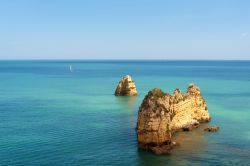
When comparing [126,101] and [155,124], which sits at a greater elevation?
[155,124]

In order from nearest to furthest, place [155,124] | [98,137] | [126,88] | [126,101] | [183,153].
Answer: [183,153]
[155,124]
[98,137]
[126,101]
[126,88]

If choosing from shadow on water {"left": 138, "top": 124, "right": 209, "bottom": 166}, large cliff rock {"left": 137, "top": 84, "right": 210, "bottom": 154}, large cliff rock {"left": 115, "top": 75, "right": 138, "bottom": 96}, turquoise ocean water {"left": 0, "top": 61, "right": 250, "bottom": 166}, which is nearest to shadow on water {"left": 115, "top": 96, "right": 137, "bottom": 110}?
turquoise ocean water {"left": 0, "top": 61, "right": 250, "bottom": 166}

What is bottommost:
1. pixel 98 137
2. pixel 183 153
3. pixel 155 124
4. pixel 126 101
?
pixel 183 153

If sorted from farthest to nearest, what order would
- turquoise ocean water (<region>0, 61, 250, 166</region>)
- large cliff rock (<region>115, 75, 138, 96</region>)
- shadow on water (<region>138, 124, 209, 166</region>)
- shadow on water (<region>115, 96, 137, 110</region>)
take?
large cliff rock (<region>115, 75, 138, 96</region>), shadow on water (<region>115, 96, 137, 110</region>), turquoise ocean water (<region>0, 61, 250, 166</region>), shadow on water (<region>138, 124, 209, 166</region>)

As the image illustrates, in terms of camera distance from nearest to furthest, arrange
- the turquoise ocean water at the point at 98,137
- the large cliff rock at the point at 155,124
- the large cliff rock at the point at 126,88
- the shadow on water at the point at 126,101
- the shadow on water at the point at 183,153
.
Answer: the shadow on water at the point at 183,153 < the turquoise ocean water at the point at 98,137 < the large cliff rock at the point at 155,124 < the shadow on water at the point at 126,101 < the large cliff rock at the point at 126,88

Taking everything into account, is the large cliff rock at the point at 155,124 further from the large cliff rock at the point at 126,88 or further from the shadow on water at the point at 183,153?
the large cliff rock at the point at 126,88

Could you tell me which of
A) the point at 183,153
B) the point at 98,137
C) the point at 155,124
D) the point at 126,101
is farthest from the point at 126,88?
the point at 183,153

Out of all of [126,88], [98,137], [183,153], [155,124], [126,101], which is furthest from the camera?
[126,88]

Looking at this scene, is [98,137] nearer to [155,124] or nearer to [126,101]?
[155,124]

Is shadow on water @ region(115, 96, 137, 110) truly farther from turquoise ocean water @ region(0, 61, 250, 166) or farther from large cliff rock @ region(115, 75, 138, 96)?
large cliff rock @ region(115, 75, 138, 96)

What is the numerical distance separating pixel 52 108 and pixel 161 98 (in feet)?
123

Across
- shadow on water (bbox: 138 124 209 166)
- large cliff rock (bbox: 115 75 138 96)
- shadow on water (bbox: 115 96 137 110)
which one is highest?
large cliff rock (bbox: 115 75 138 96)

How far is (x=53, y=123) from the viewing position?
65.0m

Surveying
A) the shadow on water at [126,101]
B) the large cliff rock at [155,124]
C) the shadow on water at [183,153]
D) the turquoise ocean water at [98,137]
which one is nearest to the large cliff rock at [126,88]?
the shadow on water at [126,101]
